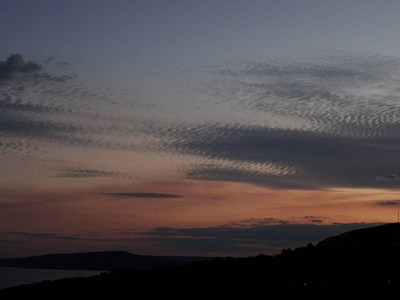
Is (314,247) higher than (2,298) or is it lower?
higher

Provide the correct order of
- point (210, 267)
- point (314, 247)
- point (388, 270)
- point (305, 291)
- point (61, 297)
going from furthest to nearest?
1. point (314, 247)
2. point (210, 267)
3. point (388, 270)
4. point (61, 297)
5. point (305, 291)

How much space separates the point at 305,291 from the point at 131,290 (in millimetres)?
16808

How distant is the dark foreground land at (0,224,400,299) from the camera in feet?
197

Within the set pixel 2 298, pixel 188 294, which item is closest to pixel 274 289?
pixel 188 294

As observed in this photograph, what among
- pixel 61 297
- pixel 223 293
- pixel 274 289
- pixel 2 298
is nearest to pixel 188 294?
pixel 223 293

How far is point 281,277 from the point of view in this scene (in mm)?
67062

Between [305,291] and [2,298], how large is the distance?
31.2 meters

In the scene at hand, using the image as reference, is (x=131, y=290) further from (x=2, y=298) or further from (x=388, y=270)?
(x=388, y=270)

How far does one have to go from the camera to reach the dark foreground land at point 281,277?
197 feet

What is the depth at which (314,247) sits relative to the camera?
82.3m

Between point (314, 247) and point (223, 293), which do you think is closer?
point (223, 293)

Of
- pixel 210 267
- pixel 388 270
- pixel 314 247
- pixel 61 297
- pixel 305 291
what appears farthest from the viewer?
pixel 314 247

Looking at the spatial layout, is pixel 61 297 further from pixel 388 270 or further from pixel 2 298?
pixel 388 270

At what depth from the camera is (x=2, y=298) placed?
6681 cm
